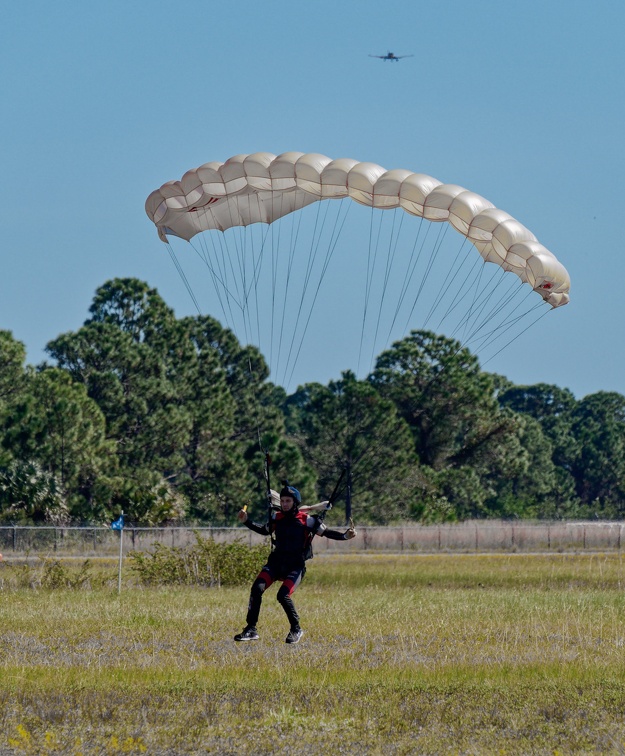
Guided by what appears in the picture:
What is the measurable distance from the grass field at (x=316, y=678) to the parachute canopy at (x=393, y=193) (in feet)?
20.4

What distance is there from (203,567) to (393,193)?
13100 millimetres

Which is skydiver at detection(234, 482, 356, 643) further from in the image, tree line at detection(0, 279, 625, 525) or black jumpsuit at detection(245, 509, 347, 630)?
tree line at detection(0, 279, 625, 525)

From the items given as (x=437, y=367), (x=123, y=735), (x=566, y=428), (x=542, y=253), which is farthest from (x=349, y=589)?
(x=566, y=428)

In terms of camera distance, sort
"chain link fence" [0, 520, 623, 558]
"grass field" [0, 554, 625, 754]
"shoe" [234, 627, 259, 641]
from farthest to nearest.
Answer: "chain link fence" [0, 520, 623, 558]
"shoe" [234, 627, 259, 641]
"grass field" [0, 554, 625, 754]

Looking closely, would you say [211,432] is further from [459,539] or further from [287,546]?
[287,546]

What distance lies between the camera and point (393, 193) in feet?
68.2

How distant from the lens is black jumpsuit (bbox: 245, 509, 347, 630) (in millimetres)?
15914

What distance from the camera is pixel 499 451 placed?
8169 centimetres

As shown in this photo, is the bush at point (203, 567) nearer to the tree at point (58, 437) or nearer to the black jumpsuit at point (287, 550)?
the black jumpsuit at point (287, 550)

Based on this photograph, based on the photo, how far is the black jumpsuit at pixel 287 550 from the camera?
52.2ft

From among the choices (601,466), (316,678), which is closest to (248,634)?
(316,678)

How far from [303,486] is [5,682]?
45.0 m

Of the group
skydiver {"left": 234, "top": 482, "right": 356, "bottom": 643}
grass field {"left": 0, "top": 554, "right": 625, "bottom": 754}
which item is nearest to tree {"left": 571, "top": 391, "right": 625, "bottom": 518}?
grass field {"left": 0, "top": 554, "right": 625, "bottom": 754}

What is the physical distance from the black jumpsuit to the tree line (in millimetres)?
25927
